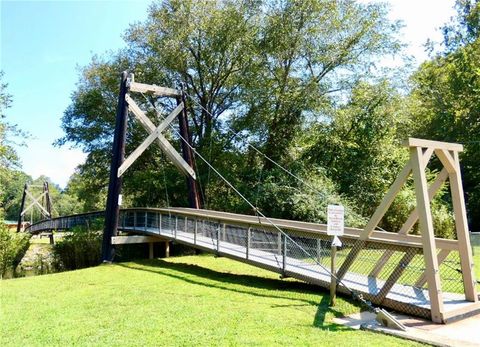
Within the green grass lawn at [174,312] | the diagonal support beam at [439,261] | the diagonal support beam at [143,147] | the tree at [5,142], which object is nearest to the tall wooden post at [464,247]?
the diagonal support beam at [439,261]

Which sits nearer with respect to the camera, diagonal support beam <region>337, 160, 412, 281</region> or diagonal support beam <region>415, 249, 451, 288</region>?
diagonal support beam <region>337, 160, 412, 281</region>

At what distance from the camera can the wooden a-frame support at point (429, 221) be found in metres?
4.94

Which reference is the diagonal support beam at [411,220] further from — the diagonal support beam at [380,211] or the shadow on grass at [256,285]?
the shadow on grass at [256,285]

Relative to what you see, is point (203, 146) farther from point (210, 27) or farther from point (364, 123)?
point (364, 123)

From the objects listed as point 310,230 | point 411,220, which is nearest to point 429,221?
point 411,220

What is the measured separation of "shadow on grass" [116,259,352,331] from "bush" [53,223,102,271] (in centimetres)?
341

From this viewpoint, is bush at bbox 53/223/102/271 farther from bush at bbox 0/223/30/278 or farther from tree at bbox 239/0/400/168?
tree at bbox 239/0/400/168

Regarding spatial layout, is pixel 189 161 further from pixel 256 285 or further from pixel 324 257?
pixel 324 257

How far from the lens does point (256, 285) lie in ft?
24.1

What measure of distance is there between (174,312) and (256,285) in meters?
2.27

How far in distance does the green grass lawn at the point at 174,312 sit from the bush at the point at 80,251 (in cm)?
445

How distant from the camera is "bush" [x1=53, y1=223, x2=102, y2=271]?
42.8ft

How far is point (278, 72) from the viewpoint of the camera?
54.1 ft

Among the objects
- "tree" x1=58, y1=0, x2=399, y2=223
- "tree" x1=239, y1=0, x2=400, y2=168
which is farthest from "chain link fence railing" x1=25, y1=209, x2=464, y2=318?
"tree" x1=239, y1=0, x2=400, y2=168
